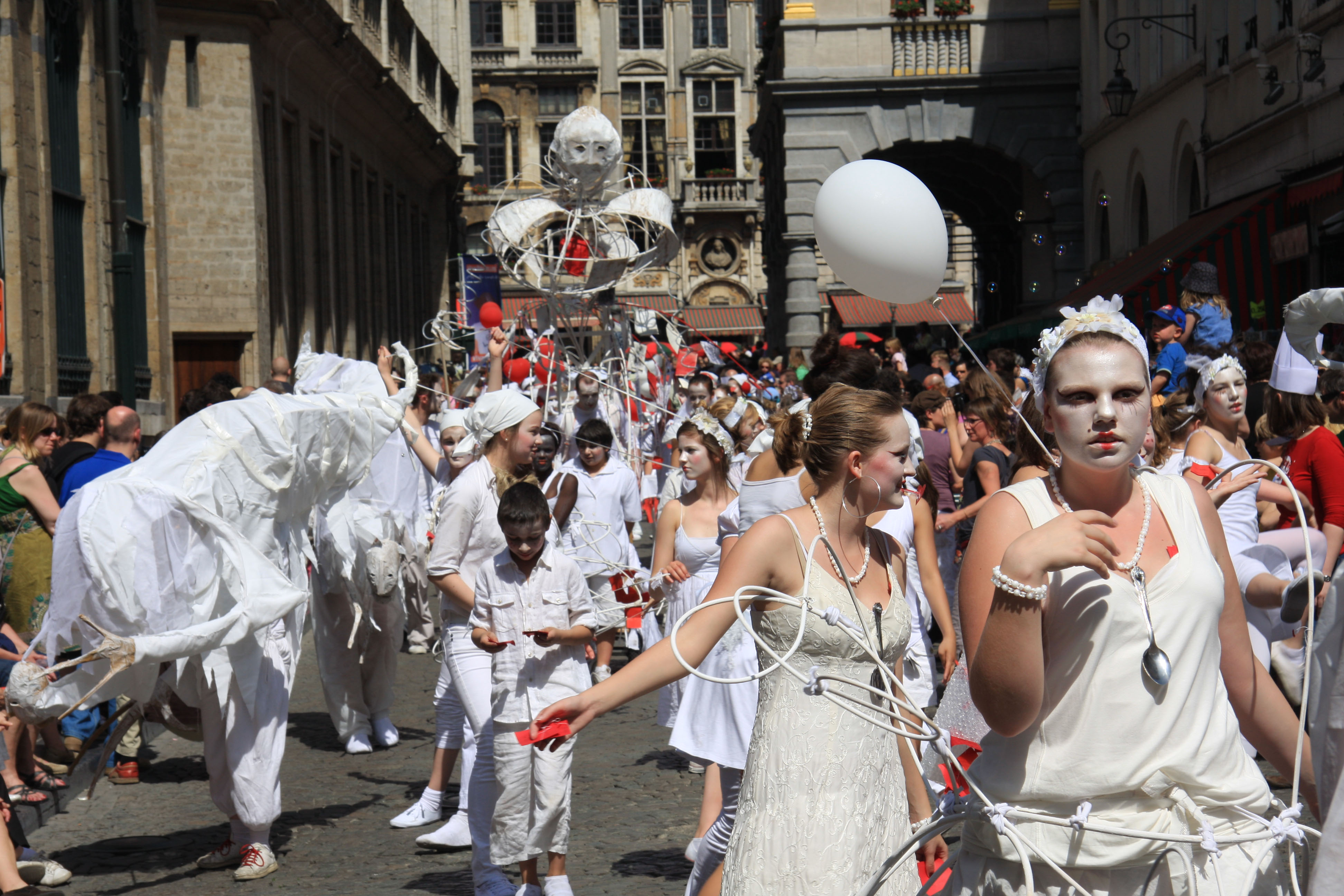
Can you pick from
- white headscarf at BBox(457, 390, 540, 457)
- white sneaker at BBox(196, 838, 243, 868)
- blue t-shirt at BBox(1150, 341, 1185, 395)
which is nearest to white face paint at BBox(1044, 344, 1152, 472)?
white headscarf at BBox(457, 390, 540, 457)

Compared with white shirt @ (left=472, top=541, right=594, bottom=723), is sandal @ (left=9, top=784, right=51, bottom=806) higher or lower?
lower

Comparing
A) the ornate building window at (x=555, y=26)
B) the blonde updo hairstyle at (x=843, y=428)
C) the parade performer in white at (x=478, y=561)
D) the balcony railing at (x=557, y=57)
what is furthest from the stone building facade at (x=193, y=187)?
the ornate building window at (x=555, y=26)

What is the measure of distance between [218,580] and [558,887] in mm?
1751

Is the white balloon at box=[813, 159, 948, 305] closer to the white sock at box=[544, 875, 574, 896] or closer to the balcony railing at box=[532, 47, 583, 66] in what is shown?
the white sock at box=[544, 875, 574, 896]

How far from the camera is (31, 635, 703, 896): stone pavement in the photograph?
6.03 m

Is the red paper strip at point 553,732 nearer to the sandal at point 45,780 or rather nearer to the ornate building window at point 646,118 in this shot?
the sandal at point 45,780

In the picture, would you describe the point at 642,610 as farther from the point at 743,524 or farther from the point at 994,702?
the point at 994,702

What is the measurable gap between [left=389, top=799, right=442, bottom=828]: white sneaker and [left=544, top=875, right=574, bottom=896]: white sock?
1.50 m

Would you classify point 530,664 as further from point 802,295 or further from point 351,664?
point 802,295

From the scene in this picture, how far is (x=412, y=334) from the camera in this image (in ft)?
126

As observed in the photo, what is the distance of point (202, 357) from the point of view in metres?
20.1

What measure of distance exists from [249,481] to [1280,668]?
163 inches

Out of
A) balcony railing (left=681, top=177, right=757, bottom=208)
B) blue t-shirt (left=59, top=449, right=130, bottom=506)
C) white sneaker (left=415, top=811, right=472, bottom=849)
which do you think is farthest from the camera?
balcony railing (left=681, top=177, right=757, bottom=208)

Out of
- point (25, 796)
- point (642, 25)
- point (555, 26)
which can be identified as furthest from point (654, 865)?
point (555, 26)
